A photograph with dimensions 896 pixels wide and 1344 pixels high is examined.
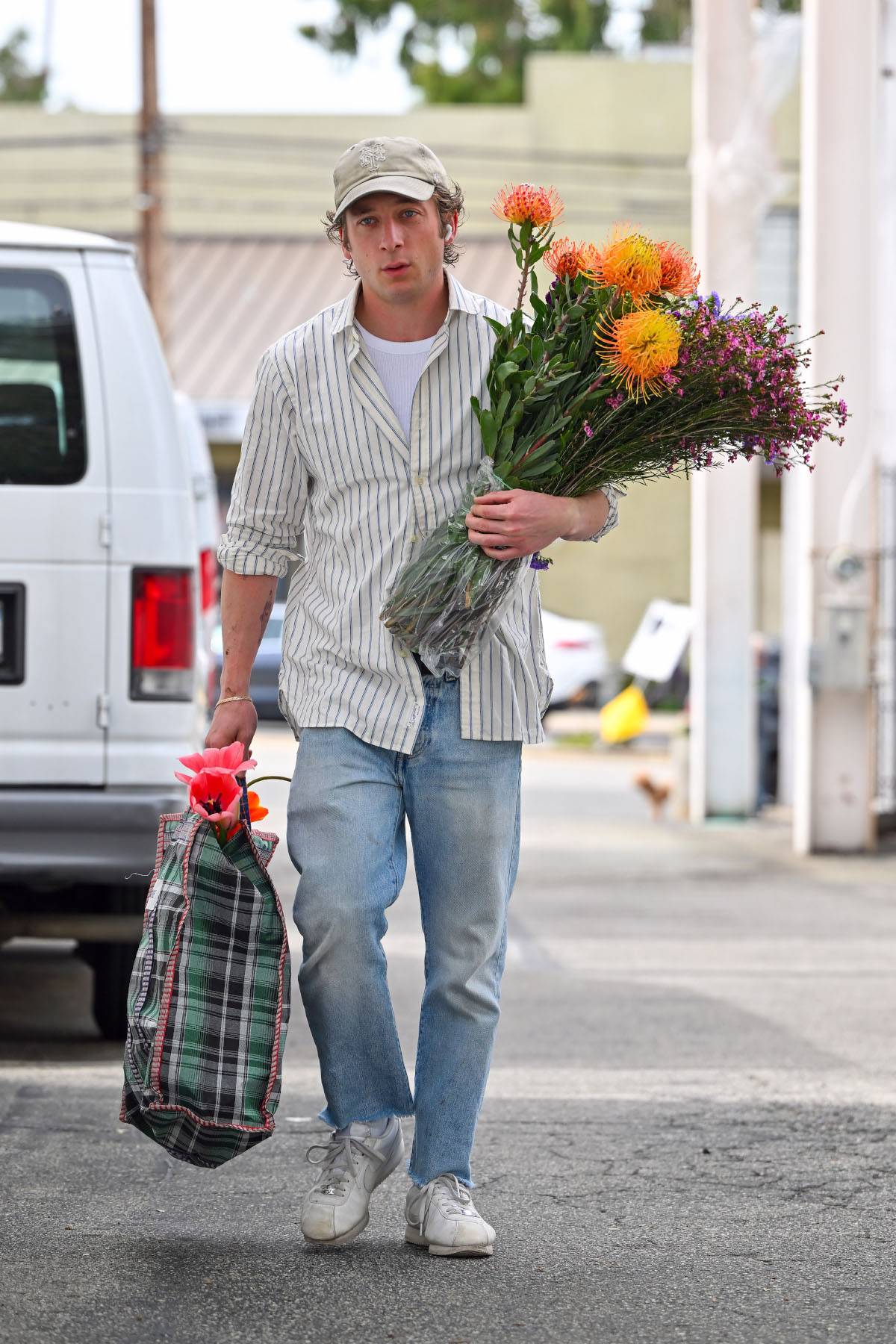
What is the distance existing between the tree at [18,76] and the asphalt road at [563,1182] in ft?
155

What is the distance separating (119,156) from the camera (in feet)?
97.6

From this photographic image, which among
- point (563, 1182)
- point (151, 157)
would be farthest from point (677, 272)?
point (151, 157)

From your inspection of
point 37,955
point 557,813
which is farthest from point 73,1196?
point 557,813

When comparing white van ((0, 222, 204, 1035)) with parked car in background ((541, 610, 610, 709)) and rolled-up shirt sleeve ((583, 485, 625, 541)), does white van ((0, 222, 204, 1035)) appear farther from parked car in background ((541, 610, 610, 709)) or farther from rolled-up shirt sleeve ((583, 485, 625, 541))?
parked car in background ((541, 610, 610, 709))

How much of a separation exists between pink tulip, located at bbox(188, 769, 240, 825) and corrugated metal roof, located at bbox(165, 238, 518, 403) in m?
23.7

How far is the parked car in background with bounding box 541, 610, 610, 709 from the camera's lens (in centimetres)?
2562

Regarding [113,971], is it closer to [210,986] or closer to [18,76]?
[210,986]

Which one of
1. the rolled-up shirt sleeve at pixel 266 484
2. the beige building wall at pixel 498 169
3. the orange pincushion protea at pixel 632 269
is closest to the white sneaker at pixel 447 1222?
the rolled-up shirt sleeve at pixel 266 484

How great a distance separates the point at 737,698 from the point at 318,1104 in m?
8.20

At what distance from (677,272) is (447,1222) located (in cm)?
181

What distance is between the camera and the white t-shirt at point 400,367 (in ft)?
12.8

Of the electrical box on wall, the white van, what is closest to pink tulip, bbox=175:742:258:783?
the white van

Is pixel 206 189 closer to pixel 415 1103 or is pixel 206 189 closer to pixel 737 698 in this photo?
pixel 737 698

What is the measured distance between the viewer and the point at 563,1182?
14.4ft
